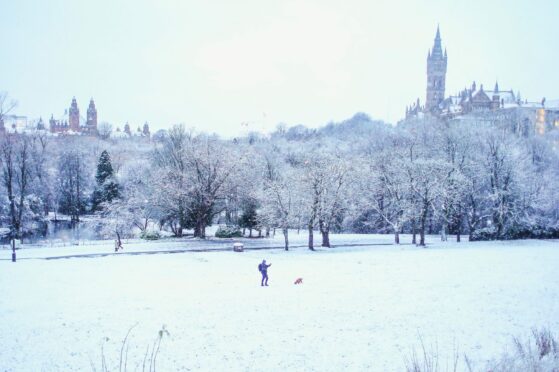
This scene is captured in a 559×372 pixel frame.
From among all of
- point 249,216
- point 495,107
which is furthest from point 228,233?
point 495,107

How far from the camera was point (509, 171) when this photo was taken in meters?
55.1

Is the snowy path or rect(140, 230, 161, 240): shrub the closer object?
the snowy path

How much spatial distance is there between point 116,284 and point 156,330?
1009 centimetres

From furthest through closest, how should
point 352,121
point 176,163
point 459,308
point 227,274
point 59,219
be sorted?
point 352,121 → point 59,219 → point 176,163 → point 227,274 → point 459,308

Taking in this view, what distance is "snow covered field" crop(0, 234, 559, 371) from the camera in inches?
647

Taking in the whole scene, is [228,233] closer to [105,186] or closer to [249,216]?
[249,216]

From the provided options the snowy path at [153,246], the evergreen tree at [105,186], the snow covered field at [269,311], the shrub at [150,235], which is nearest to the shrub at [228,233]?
→ the snowy path at [153,246]

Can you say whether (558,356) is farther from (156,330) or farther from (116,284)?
(116,284)

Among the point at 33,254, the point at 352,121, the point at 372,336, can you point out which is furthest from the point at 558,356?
the point at 352,121

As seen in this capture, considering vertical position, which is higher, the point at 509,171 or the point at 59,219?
the point at 509,171

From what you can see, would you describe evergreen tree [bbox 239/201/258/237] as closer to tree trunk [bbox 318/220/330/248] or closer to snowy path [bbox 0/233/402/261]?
snowy path [bbox 0/233/402/261]

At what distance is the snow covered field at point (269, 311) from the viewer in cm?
1644

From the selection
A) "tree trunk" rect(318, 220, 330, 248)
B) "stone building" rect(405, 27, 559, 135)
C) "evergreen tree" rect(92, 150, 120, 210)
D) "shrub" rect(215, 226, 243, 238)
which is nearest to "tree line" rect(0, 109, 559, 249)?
"tree trunk" rect(318, 220, 330, 248)

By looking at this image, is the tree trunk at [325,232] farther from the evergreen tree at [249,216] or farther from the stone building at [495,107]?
the stone building at [495,107]
